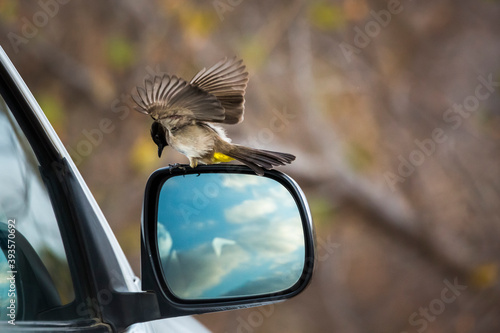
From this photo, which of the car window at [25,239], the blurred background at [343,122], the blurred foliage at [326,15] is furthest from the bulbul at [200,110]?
the blurred foliage at [326,15]

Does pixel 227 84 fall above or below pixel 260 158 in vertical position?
above

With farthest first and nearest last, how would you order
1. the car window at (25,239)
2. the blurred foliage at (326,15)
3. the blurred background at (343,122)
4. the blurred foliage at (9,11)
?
the blurred foliage at (326,15), the blurred background at (343,122), the blurred foliage at (9,11), the car window at (25,239)

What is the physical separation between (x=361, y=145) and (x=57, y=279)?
560 centimetres

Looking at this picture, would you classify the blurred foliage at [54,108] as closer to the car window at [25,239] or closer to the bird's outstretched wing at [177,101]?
the bird's outstretched wing at [177,101]

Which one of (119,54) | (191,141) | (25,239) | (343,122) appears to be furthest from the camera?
(343,122)

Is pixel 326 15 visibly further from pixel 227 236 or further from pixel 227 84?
pixel 227 236

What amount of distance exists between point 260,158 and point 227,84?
28 cm

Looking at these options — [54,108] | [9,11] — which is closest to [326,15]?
[54,108]

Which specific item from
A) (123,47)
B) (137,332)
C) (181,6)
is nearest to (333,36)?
(181,6)

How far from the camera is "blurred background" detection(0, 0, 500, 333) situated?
6.19 m

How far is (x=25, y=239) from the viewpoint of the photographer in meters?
1.15

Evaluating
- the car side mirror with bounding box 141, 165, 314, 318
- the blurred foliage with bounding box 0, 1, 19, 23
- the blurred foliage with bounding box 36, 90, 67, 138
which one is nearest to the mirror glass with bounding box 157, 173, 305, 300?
the car side mirror with bounding box 141, 165, 314, 318

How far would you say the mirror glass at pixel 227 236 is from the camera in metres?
1.45

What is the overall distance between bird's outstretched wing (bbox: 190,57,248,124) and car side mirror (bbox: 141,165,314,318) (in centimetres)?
17
